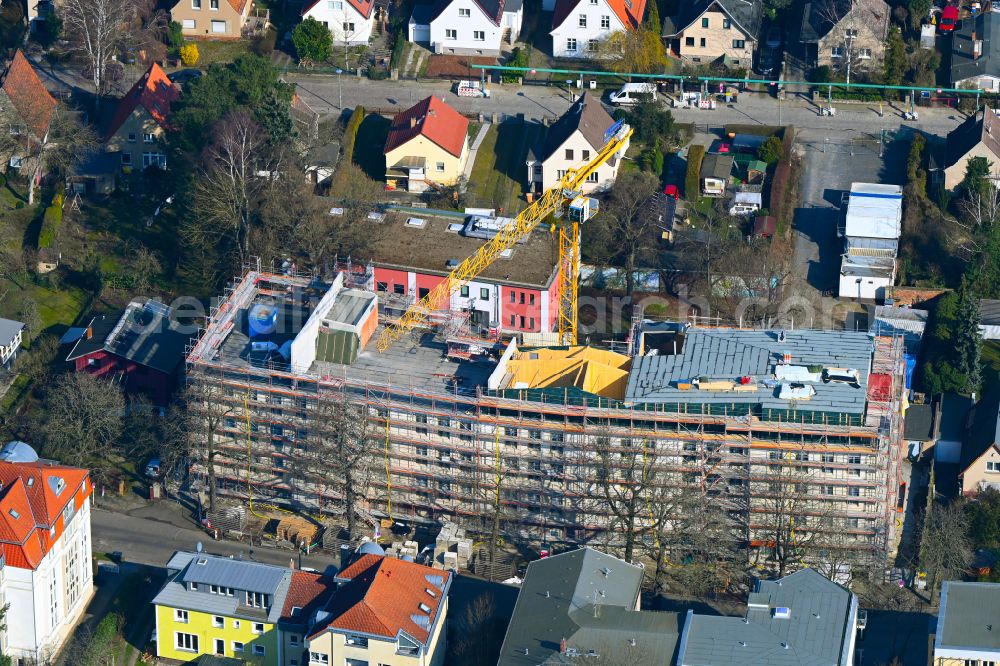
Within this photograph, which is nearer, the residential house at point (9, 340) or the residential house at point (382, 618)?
the residential house at point (382, 618)

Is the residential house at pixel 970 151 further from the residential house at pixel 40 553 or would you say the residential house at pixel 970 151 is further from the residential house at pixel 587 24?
the residential house at pixel 40 553

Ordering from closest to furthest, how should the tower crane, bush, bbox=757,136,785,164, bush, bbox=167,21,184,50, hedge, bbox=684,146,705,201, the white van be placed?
the tower crane, hedge, bbox=684,146,705,201, bush, bbox=757,136,785,164, the white van, bush, bbox=167,21,184,50

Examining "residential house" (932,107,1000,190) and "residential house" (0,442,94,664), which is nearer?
"residential house" (0,442,94,664)

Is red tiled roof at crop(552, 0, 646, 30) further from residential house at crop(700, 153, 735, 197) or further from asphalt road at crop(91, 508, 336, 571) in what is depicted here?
asphalt road at crop(91, 508, 336, 571)

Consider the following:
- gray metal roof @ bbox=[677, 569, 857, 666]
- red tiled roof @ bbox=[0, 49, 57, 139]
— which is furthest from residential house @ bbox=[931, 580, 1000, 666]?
red tiled roof @ bbox=[0, 49, 57, 139]

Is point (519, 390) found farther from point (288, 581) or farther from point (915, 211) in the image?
point (915, 211)

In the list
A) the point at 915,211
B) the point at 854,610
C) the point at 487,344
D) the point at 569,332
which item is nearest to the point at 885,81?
the point at 915,211

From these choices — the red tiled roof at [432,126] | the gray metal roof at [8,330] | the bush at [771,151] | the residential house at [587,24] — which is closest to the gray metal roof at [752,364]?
the bush at [771,151]
